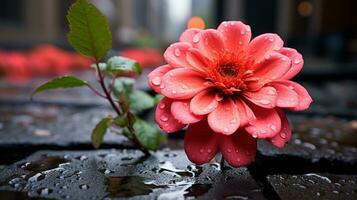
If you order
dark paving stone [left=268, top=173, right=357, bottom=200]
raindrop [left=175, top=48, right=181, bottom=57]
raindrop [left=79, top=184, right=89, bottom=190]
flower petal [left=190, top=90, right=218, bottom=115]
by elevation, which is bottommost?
dark paving stone [left=268, top=173, right=357, bottom=200]

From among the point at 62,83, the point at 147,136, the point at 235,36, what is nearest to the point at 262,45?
the point at 235,36

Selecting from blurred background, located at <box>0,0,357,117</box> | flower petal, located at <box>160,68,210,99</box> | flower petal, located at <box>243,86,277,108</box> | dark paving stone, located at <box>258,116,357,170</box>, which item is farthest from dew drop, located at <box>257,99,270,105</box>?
blurred background, located at <box>0,0,357,117</box>

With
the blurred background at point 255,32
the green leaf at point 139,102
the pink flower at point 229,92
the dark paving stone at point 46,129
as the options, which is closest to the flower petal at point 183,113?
the pink flower at point 229,92

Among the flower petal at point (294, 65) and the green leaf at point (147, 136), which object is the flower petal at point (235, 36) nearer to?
the flower petal at point (294, 65)

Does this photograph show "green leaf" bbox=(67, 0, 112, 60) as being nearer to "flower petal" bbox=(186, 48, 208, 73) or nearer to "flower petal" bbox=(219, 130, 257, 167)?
"flower petal" bbox=(186, 48, 208, 73)

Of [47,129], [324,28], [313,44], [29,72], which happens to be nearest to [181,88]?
[47,129]

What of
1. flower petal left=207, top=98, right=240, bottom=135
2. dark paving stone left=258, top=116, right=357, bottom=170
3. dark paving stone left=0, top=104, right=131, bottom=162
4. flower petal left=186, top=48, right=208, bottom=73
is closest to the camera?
flower petal left=207, top=98, right=240, bottom=135

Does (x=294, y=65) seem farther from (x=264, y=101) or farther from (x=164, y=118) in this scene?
(x=164, y=118)
